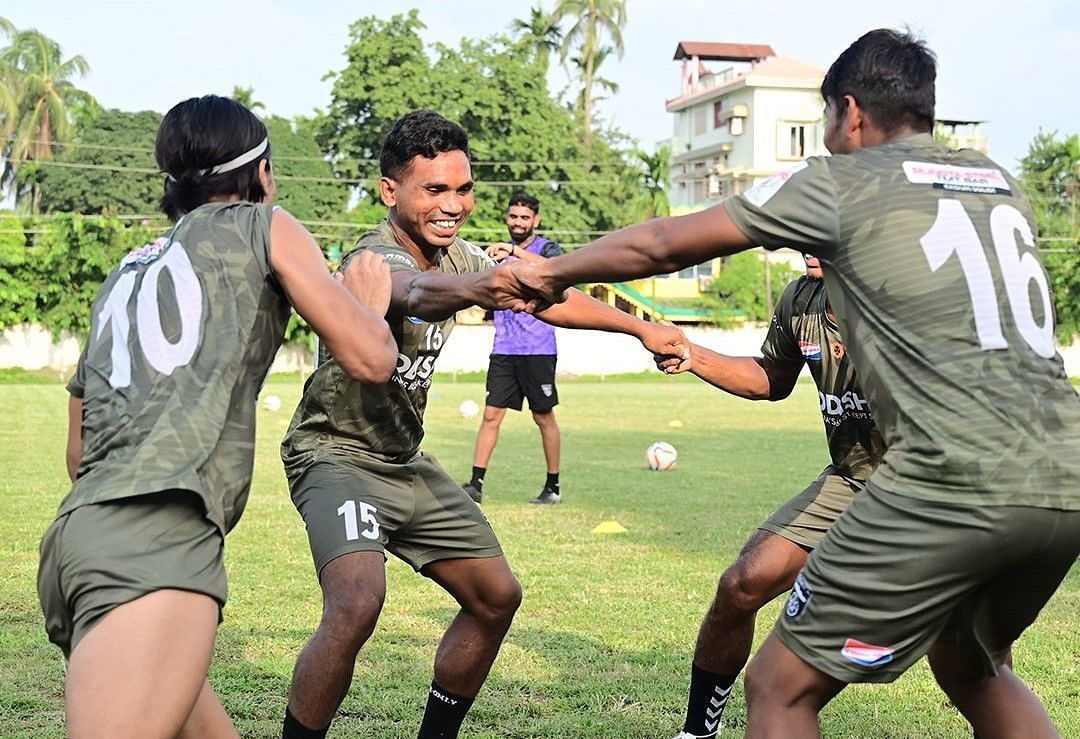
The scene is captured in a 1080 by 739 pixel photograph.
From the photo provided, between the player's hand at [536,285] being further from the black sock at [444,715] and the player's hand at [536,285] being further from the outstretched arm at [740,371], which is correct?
the black sock at [444,715]

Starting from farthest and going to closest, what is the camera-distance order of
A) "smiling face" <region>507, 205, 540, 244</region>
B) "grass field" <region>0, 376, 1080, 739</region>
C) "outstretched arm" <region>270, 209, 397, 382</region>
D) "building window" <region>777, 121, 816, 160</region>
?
"building window" <region>777, 121, 816, 160</region>, "smiling face" <region>507, 205, 540, 244</region>, "grass field" <region>0, 376, 1080, 739</region>, "outstretched arm" <region>270, 209, 397, 382</region>

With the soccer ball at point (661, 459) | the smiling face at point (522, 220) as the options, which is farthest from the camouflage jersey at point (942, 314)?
the soccer ball at point (661, 459)

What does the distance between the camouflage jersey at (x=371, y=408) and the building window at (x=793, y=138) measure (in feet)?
251

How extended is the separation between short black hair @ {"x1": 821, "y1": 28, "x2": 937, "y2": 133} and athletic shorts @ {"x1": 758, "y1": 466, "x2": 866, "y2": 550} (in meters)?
1.93

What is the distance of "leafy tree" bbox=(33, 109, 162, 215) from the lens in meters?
58.7

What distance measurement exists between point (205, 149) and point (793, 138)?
79051 mm

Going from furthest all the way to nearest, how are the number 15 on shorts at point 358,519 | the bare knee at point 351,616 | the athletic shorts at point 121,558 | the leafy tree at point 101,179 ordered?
the leafy tree at point 101,179 < the number 15 on shorts at point 358,519 < the bare knee at point 351,616 < the athletic shorts at point 121,558

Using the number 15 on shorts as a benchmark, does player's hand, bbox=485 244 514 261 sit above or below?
above

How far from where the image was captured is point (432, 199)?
5.49m

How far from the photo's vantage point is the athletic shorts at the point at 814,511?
17.3 feet

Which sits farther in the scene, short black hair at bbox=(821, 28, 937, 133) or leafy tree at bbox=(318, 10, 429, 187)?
leafy tree at bbox=(318, 10, 429, 187)

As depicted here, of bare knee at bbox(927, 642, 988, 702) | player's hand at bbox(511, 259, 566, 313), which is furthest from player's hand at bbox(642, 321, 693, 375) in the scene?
bare knee at bbox(927, 642, 988, 702)

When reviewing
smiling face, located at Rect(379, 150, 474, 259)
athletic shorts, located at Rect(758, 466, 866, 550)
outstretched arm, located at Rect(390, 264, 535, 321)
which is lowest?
athletic shorts, located at Rect(758, 466, 866, 550)

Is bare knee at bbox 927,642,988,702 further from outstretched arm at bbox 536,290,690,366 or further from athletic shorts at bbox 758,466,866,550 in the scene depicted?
outstretched arm at bbox 536,290,690,366
